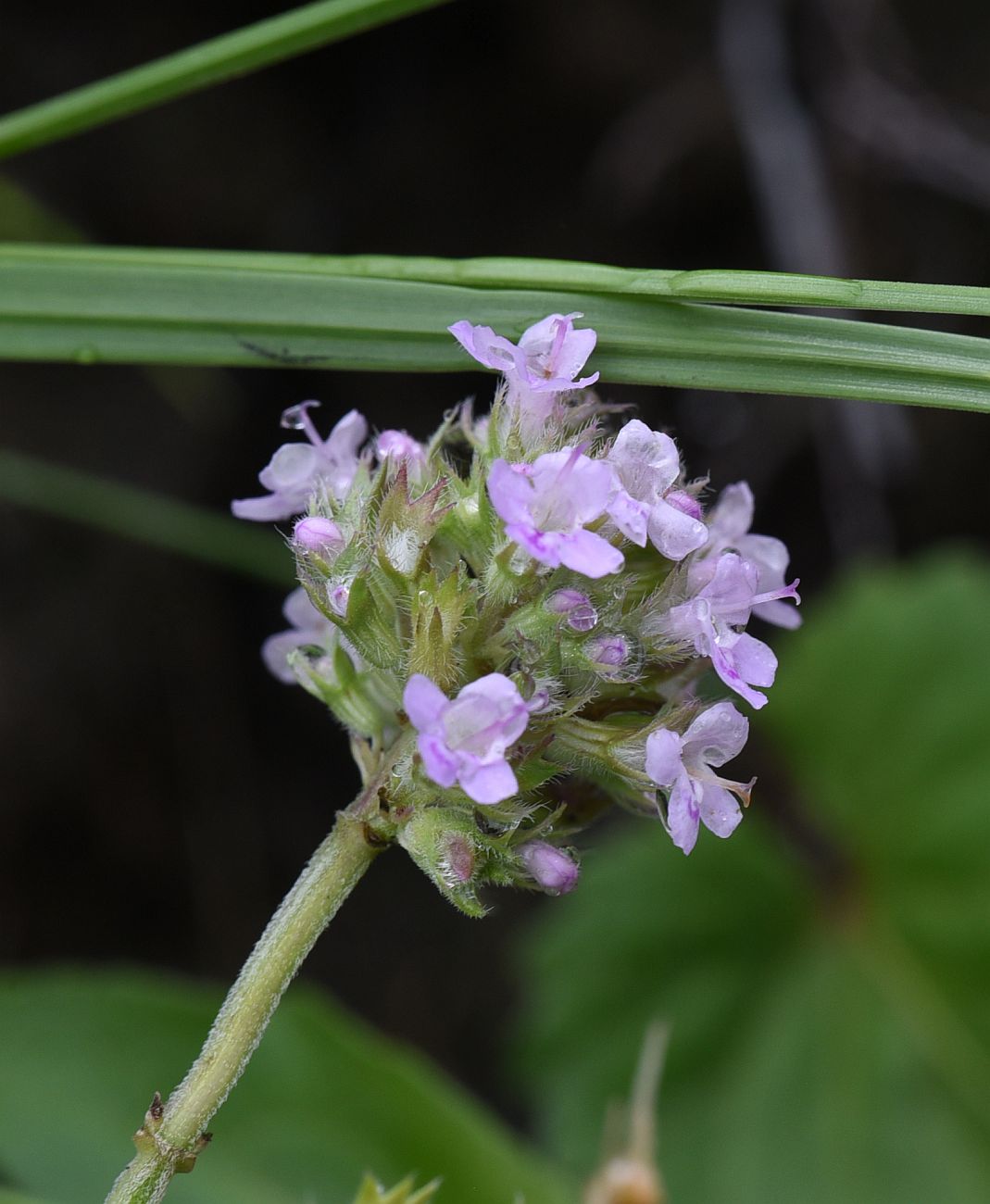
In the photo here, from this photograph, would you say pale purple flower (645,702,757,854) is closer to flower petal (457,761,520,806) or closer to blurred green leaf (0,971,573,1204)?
flower petal (457,761,520,806)

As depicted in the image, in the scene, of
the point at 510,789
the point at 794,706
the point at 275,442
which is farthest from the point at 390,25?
the point at 510,789

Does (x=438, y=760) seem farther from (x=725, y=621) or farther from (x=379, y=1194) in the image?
(x=379, y=1194)

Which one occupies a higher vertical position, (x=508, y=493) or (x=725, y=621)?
(x=725, y=621)

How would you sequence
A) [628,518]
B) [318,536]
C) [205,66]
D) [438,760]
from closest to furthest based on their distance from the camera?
[438,760]
[628,518]
[318,536]
[205,66]

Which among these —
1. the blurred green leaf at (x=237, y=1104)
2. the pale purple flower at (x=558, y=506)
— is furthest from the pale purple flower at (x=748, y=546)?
the blurred green leaf at (x=237, y=1104)

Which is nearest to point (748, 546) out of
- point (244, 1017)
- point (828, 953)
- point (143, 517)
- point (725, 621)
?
point (725, 621)

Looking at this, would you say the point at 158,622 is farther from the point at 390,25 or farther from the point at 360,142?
the point at 390,25
